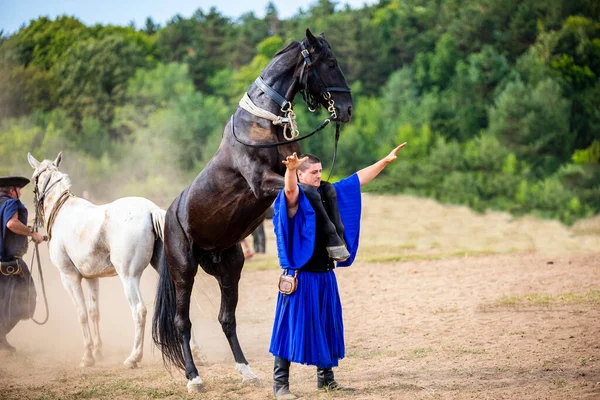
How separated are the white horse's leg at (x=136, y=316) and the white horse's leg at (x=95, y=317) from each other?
2.08ft

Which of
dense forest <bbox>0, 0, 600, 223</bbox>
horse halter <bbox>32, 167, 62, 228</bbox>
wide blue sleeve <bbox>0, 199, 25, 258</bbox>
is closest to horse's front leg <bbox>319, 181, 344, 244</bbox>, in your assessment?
horse halter <bbox>32, 167, 62, 228</bbox>

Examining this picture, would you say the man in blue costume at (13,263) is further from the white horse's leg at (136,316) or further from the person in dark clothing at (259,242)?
the person in dark clothing at (259,242)

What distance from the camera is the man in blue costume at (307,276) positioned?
524cm

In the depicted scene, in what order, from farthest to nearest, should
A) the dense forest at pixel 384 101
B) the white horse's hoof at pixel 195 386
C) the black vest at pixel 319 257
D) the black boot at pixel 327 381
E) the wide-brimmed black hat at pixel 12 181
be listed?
the dense forest at pixel 384 101 → the wide-brimmed black hat at pixel 12 181 → the white horse's hoof at pixel 195 386 → the black boot at pixel 327 381 → the black vest at pixel 319 257

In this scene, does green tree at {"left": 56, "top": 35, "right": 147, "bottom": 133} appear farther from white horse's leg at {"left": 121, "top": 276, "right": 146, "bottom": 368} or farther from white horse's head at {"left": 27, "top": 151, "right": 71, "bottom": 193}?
white horse's leg at {"left": 121, "top": 276, "right": 146, "bottom": 368}

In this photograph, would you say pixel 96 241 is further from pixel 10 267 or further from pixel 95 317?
pixel 10 267

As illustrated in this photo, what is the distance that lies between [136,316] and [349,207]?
3098 mm

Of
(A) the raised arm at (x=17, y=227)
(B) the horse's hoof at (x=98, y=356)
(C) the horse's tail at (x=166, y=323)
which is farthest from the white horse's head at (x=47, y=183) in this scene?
(C) the horse's tail at (x=166, y=323)

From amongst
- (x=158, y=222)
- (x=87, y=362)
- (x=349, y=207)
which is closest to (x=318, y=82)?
(x=349, y=207)

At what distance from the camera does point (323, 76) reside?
607 centimetres

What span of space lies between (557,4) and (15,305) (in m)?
25.3

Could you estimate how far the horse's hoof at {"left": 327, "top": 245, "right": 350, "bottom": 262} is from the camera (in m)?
5.20

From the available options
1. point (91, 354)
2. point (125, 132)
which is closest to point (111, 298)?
point (91, 354)

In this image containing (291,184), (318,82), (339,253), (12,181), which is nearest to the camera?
(291,184)
